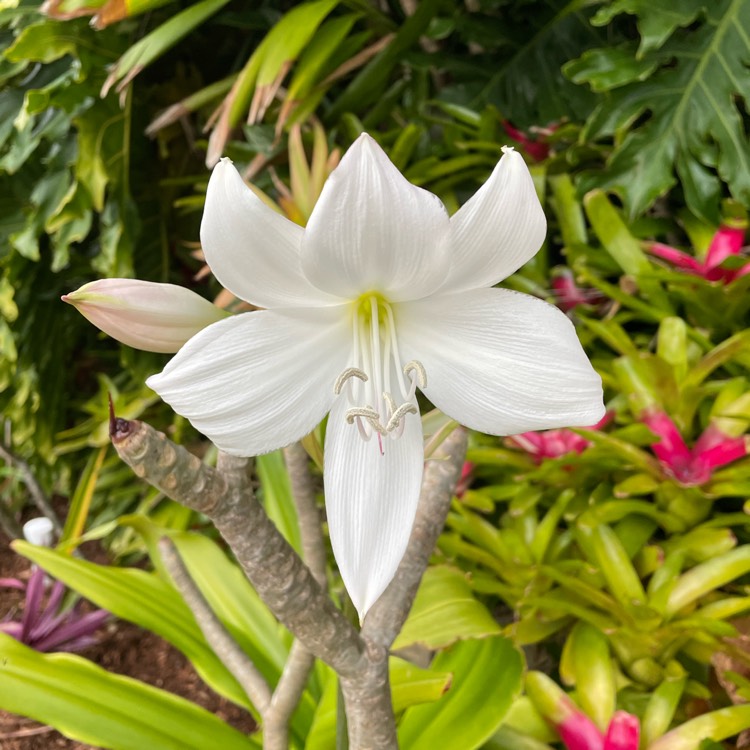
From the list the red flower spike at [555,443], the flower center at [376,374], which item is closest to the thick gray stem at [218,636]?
the flower center at [376,374]

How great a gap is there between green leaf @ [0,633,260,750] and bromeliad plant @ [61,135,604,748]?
41cm

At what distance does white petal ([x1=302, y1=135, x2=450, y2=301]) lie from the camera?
0.31 meters

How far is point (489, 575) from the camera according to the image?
0.95m

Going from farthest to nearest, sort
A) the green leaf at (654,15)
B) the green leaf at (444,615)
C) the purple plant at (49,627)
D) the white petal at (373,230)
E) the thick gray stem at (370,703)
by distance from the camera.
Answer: the purple plant at (49,627) < the green leaf at (654,15) < the green leaf at (444,615) < the thick gray stem at (370,703) < the white petal at (373,230)

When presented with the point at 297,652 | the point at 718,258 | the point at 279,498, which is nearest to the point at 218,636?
the point at 297,652

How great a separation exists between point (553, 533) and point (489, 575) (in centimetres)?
11

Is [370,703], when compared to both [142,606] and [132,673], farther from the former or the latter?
[132,673]

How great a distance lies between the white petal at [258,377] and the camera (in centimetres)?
34

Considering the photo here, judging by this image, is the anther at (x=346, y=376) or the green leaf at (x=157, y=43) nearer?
the anther at (x=346, y=376)

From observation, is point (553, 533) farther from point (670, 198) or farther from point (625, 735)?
point (670, 198)

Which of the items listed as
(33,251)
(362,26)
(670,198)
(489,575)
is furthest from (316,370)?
(362,26)

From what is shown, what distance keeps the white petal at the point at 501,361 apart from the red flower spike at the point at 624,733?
500 millimetres

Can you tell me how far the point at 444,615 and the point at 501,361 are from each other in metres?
0.59

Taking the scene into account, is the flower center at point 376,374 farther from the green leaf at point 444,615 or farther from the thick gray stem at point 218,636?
the green leaf at point 444,615
